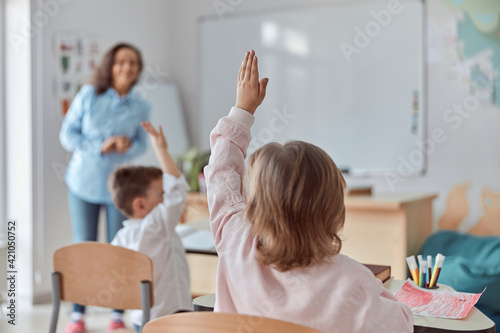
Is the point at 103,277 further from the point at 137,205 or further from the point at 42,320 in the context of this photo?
the point at 42,320

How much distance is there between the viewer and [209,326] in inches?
37.1

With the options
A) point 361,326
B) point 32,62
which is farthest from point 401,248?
point 32,62

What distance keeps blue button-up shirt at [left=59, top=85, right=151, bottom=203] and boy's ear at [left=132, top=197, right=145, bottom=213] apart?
3.25 ft

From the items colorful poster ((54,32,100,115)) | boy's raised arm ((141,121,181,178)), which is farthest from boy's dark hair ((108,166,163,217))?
colorful poster ((54,32,100,115))

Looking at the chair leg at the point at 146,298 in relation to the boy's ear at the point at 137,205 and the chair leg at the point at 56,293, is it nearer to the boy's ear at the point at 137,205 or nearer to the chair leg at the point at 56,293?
the chair leg at the point at 56,293

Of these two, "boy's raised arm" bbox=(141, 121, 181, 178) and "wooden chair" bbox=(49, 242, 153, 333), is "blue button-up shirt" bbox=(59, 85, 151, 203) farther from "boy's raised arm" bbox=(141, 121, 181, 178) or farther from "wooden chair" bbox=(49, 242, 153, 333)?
"wooden chair" bbox=(49, 242, 153, 333)

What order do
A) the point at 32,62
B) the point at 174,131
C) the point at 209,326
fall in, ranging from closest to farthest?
1. the point at 209,326
2. the point at 32,62
3. the point at 174,131

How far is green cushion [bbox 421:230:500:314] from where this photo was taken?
202 cm

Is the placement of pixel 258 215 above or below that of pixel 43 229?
above

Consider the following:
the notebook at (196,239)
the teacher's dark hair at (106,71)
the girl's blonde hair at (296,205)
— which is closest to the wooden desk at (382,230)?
the notebook at (196,239)

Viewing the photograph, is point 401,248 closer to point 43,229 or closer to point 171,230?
point 171,230

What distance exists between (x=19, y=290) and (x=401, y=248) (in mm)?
2371

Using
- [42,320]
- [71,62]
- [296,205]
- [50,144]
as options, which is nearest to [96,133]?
[50,144]

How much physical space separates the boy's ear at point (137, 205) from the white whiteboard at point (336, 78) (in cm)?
226
